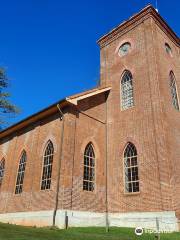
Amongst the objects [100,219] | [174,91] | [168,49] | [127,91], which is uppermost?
[168,49]

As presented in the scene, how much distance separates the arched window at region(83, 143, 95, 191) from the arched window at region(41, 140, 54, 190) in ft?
6.78

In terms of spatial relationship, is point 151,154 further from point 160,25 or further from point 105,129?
point 160,25

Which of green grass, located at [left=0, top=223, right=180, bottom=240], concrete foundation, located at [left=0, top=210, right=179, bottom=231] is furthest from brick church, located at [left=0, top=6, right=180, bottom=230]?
green grass, located at [left=0, top=223, right=180, bottom=240]

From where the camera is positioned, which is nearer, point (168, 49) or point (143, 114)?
point (143, 114)

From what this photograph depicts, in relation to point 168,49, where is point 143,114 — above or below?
below

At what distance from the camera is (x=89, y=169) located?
16.2 m

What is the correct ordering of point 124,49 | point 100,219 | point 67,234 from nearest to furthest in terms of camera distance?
point 67,234, point 100,219, point 124,49

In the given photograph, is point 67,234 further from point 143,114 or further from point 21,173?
point 21,173

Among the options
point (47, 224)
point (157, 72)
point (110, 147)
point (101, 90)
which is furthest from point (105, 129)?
point (47, 224)

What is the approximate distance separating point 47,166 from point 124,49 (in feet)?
34.2

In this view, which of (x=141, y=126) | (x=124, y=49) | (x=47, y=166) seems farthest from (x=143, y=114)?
(x=47, y=166)

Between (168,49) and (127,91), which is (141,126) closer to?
(127,91)

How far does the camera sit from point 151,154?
595 inches

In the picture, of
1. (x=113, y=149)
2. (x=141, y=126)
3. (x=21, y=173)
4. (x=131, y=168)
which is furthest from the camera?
(x=21, y=173)
